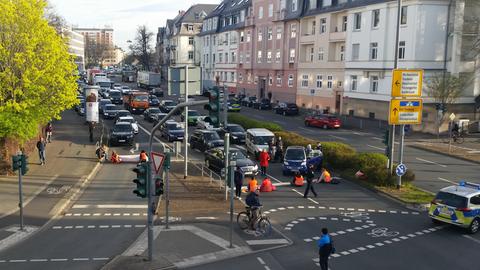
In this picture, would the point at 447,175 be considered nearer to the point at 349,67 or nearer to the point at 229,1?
the point at 349,67

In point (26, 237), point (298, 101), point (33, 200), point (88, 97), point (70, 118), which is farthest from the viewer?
point (298, 101)

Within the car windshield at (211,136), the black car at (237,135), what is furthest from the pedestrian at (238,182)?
the black car at (237,135)

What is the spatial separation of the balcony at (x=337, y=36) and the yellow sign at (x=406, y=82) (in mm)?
34798

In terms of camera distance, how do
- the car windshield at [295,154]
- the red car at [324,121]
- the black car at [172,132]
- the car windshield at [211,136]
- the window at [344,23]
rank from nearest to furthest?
the car windshield at [295,154] < the car windshield at [211,136] < the black car at [172,132] < the red car at [324,121] < the window at [344,23]

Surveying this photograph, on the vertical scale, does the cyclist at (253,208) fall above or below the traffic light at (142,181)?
below

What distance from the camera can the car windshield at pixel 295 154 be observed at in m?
29.2

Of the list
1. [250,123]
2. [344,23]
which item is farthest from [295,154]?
[344,23]

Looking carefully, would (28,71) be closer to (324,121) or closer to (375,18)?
(324,121)

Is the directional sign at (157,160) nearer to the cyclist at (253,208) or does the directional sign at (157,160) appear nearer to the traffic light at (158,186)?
the traffic light at (158,186)

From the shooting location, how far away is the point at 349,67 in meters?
56.8

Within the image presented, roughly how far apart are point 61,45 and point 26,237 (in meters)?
15.3

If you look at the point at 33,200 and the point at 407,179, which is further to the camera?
the point at 407,179

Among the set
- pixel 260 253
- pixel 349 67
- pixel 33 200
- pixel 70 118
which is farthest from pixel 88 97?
pixel 260 253

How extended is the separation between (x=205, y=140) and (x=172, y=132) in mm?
5809
